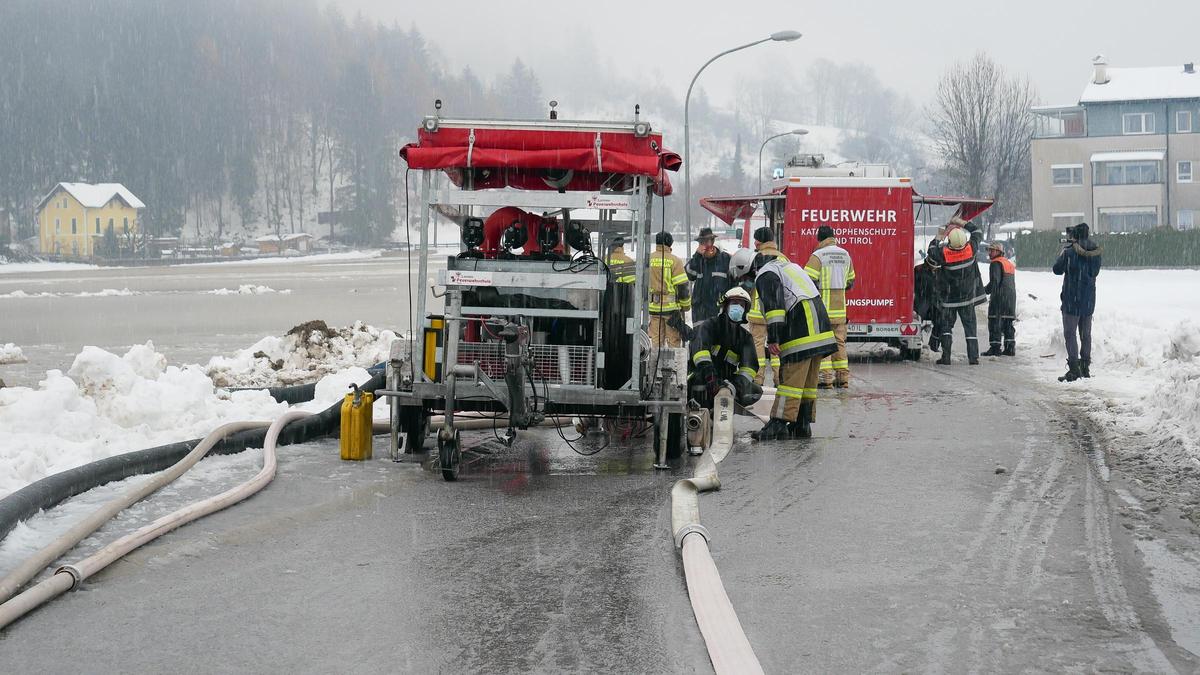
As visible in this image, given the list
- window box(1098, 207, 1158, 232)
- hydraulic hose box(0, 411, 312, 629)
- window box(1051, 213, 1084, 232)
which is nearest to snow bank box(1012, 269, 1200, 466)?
hydraulic hose box(0, 411, 312, 629)

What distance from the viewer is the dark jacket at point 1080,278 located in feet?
51.4

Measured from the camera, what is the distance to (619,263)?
1102 centimetres

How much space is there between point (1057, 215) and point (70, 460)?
7363cm

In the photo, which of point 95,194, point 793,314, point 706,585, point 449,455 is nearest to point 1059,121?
point 793,314

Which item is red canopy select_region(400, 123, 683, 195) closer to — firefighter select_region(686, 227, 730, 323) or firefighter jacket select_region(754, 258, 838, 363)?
firefighter jacket select_region(754, 258, 838, 363)

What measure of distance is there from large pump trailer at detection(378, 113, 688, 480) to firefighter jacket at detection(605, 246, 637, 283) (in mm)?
213

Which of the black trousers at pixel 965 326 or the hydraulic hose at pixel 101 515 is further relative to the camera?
the black trousers at pixel 965 326

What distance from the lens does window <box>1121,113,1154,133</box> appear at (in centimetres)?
7744

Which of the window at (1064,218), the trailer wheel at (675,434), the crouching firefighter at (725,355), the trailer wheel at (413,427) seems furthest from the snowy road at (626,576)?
the window at (1064,218)

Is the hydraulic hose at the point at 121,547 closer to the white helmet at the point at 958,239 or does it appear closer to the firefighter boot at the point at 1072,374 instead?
the firefighter boot at the point at 1072,374

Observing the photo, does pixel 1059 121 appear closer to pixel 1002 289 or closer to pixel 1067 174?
pixel 1067 174

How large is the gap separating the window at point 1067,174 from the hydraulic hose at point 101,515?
72012 millimetres

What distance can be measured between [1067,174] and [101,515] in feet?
247

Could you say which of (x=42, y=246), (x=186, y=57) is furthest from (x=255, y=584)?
(x=186, y=57)
